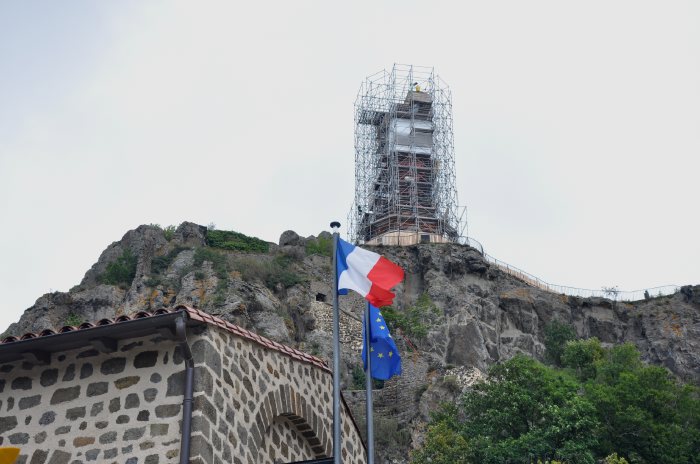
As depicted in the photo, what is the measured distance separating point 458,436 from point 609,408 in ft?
20.3

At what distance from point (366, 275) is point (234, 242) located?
138 feet

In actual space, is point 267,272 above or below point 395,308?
above

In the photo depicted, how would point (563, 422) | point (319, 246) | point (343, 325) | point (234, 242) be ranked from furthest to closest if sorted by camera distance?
point (319, 246)
point (234, 242)
point (343, 325)
point (563, 422)

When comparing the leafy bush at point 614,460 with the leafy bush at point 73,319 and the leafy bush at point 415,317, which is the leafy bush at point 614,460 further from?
the leafy bush at point 73,319

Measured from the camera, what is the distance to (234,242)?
54062 mm

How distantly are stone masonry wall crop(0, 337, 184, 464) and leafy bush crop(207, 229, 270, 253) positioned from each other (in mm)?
42112

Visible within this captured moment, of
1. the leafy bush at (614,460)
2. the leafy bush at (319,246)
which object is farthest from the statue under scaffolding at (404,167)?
the leafy bush at (614,460)

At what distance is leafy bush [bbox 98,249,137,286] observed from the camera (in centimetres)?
4925

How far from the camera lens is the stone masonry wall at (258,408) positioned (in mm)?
10578

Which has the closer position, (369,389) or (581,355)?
(369,389)

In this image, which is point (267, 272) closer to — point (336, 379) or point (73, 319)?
point (73, 319)

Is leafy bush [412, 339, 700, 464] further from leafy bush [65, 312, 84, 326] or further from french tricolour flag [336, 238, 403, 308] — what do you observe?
french tricolour flag [336, 238, 403, 308]

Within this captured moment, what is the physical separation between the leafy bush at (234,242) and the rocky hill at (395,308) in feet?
0.23

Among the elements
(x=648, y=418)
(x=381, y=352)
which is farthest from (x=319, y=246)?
(x=381, y=352)
